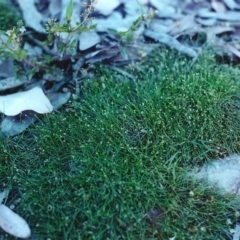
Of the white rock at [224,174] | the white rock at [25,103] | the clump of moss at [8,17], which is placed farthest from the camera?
the clump of moss at [8,17]

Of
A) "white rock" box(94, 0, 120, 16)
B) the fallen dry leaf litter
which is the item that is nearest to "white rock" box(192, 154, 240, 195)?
the fallen dry leaf litter

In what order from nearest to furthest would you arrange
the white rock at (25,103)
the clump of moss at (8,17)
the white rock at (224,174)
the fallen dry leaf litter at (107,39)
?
1. the white rock at (224,174)
2. the white rock at (25,103)
3. the fallen dry leaf litter at (107,39)
4. the clump of moss at (8,17)

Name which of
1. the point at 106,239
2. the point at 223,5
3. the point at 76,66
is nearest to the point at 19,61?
the point at 76,66

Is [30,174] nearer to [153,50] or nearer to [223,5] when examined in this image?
[153,50]

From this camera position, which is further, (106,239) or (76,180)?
(76,180)

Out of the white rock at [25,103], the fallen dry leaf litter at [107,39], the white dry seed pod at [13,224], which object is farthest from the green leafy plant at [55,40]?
the white dry seed pod at [13,224]

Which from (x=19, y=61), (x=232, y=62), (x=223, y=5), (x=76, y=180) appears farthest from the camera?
(x=223, y=5)

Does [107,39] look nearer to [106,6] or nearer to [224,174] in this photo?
[106,6]

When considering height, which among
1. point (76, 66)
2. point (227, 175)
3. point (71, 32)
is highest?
point (71, 32)

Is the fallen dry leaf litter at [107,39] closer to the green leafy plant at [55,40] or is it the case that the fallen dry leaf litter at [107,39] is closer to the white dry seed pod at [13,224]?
the green leafy plant at [55,40]
